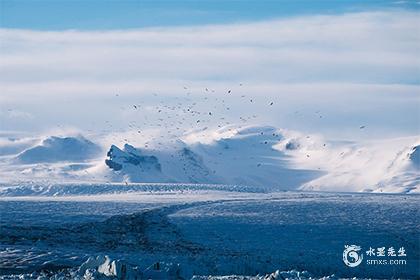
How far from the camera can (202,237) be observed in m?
41.6

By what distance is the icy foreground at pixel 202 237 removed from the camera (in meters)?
35.5

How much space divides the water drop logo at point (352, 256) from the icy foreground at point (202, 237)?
37 cm

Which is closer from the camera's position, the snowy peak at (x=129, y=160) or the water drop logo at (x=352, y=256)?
the water drop logo at (x=352, y=256)

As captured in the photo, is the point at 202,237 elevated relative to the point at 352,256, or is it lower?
elevated

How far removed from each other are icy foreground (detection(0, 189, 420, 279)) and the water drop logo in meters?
0.37

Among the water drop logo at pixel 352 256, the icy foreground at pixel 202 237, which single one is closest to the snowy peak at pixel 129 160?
the icy foreground at pixel 202 237

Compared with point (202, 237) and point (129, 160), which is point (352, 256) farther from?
point (129, 160)

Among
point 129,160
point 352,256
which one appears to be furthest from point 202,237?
point 129,160

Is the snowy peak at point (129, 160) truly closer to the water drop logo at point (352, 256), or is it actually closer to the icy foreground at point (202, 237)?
the icy foreground at point (202, 237)

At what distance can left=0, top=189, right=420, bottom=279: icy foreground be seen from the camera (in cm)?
3550

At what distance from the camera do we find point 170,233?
4244 centimetres

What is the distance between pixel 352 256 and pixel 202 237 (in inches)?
305

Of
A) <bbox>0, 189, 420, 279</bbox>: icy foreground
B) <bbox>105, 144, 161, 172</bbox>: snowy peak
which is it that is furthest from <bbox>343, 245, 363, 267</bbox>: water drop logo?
<bbox>105, 144, 161, 172</bbox>: snowy peak

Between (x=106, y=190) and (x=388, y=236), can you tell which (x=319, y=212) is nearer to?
(x=388, y=236)
